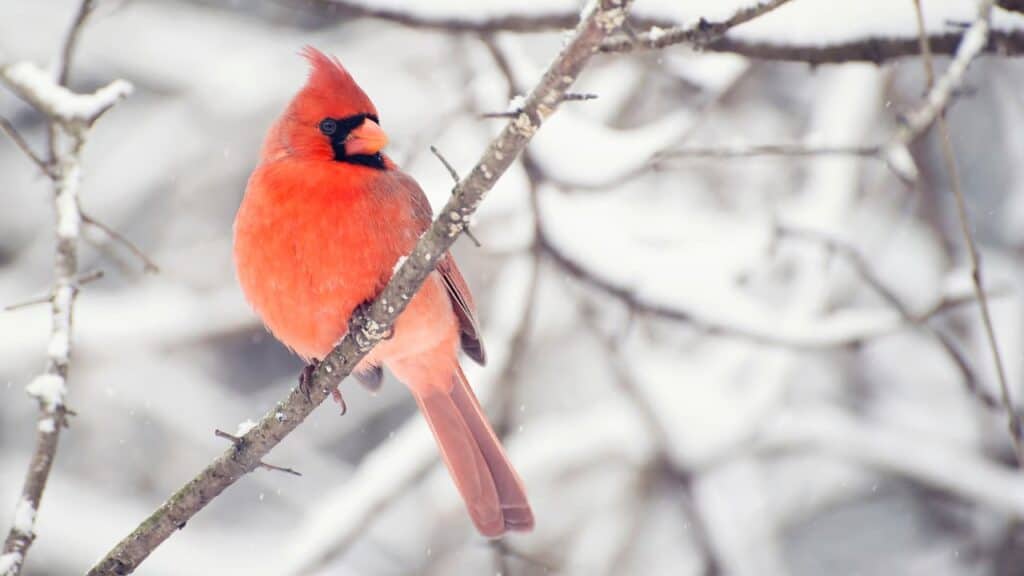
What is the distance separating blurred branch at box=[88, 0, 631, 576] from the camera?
162 centimetres

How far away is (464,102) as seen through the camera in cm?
407

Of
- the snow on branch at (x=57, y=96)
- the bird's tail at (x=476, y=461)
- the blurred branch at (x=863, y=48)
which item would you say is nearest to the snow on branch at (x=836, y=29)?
the blurred branch at (x=863, y=48)

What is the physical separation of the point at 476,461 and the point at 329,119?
1.05 meters

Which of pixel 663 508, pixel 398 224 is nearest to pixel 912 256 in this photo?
pixel 663 508

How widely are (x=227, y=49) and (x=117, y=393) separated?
92.6 inches

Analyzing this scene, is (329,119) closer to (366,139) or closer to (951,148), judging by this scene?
(366,139)

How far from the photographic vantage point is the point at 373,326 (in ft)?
7.01

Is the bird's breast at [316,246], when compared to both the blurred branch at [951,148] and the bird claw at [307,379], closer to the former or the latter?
the bird claw at [307,379]

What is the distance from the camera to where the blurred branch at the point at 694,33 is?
2037 mm

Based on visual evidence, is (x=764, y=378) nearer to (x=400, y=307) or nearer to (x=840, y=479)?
(x=840, y=479)

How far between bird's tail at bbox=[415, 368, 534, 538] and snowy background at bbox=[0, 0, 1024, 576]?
0.70ft

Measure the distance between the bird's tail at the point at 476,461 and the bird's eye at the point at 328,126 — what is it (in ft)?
2.61

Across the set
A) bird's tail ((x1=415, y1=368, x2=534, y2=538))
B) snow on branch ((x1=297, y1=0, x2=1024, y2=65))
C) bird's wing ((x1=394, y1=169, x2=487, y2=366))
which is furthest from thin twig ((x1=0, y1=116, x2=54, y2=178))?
snow on branch ((x1=297, y1=0, x2=1024, y2=65))

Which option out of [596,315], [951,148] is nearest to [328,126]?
[951,148]
